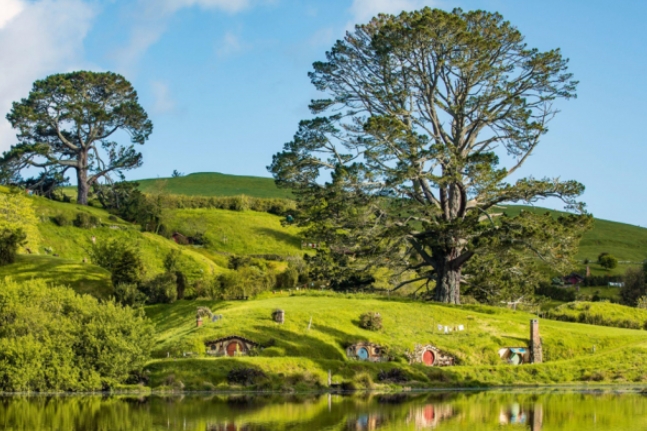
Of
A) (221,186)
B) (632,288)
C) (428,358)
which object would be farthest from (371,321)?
(221,186)

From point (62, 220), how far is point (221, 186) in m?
77.5

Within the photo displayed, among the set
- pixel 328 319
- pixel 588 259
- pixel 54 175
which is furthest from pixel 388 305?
pixel 54 175

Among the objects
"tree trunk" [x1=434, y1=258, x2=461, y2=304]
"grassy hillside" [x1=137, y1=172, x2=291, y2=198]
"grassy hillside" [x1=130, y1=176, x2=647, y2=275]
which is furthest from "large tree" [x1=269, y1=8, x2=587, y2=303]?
"grassy hillside" [x1=137, y1=172, x2=291, y2=198]

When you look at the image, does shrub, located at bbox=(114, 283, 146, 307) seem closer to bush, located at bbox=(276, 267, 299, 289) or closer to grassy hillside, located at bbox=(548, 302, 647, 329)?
bush, located at bbox=(276, 267, 299, 289)

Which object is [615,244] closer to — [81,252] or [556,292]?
[556,292]

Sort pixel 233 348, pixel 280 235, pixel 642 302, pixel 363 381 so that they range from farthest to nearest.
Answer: pixel 280 235 < pixel 642 302 < pixel 233 348 < pixel 363 381

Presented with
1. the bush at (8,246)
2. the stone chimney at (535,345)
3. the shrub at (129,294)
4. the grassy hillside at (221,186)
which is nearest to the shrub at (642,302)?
the stone chimney at (535,345)

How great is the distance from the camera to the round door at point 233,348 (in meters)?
53.3

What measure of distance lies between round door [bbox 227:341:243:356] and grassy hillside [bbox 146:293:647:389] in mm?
1096

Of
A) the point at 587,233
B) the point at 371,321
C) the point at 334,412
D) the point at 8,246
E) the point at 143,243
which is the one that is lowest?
the point at 334,412

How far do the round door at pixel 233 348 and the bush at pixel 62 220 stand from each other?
5900 centimetres

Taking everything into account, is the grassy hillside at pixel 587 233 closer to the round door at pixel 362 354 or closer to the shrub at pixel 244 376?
the round door at pixel 362 354

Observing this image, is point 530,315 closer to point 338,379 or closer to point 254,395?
point 338,379

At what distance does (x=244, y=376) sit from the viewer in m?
49.7
